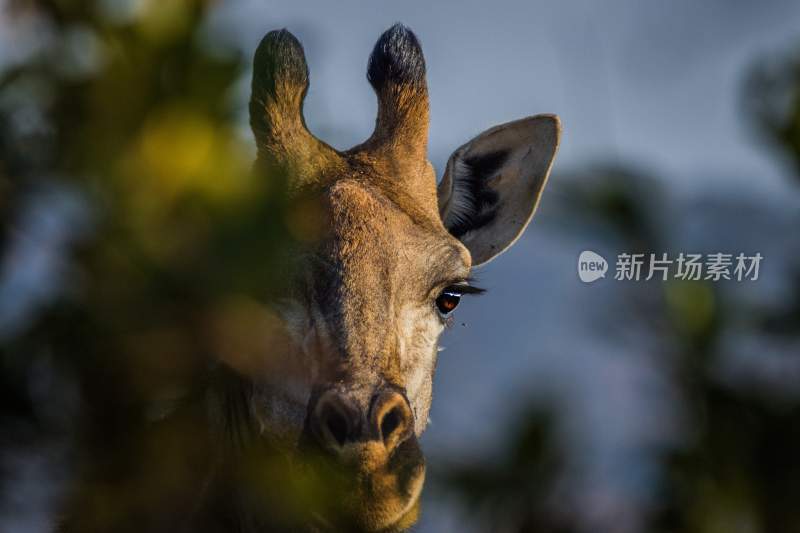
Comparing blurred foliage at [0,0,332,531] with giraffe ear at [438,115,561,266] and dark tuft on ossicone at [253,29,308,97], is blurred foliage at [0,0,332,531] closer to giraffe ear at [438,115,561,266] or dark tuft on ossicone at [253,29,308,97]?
dark tuft on ossicone at [253,29,308,97]

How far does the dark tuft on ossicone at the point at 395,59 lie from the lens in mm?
7777

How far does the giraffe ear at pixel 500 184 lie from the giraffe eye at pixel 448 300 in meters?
1.32

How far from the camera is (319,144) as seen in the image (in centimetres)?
716

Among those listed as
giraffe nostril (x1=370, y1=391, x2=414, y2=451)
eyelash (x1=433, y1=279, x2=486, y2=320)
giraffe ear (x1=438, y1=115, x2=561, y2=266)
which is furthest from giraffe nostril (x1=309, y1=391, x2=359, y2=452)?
giraffe ear (x1=438, y1=115, x2=561, y2=266)

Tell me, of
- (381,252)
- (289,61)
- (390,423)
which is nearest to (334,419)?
(390,423)

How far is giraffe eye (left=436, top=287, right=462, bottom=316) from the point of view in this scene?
6.71 meters

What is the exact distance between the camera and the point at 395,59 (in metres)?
7.84

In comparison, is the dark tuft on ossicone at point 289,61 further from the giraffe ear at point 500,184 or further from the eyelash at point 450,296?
the giraffe ear at point 500,184

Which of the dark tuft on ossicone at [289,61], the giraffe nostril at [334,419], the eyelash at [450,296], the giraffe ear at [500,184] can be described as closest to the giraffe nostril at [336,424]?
the giraffe nostril at [334,419]

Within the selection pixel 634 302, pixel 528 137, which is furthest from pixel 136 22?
pixel 528 137

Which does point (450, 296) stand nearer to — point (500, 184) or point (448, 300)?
point (448, 300)

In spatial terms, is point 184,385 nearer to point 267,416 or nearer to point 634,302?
point 634,302

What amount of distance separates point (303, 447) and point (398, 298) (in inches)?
54.0

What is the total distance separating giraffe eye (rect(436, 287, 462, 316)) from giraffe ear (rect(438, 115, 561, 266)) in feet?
4.33
